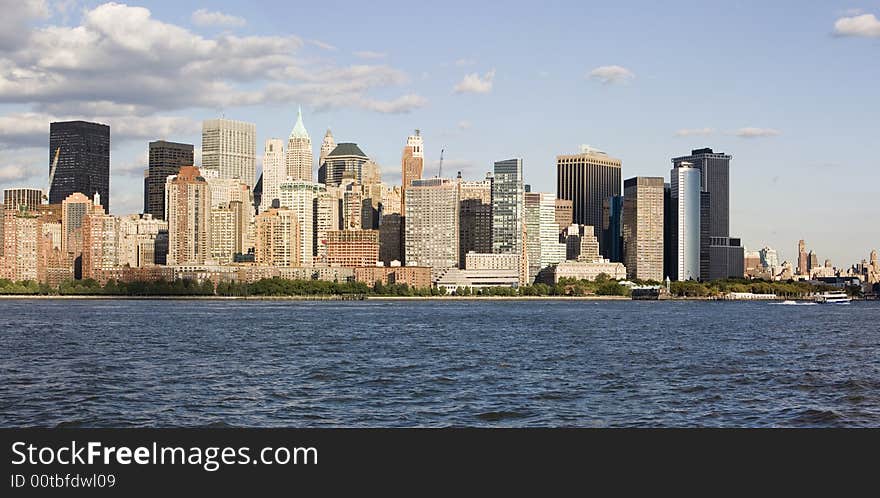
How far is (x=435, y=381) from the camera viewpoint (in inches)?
1916

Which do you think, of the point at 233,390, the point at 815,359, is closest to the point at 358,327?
the point at 815,359

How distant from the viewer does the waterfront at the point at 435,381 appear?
37.1m

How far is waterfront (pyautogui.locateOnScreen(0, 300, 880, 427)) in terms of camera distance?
37125mm
